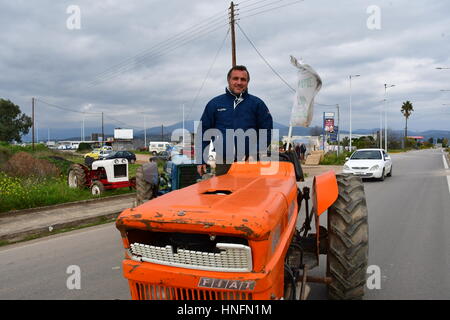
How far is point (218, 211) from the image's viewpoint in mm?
2461

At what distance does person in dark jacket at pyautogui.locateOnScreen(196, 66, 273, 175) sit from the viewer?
4492 mm

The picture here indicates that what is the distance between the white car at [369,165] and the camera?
1658 centimetres

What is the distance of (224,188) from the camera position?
325 centimetres

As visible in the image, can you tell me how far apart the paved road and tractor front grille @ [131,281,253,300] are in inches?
65.7

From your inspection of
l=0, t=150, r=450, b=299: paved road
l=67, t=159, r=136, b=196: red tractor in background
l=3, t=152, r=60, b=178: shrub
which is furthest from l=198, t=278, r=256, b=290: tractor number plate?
l=3, t=152, r=60, b=178: shrub

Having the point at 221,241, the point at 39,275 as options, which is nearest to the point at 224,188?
the point at 221,241

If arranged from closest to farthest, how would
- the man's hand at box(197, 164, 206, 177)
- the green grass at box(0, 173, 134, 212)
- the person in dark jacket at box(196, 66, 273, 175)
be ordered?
the person in dark jacket at box(196, 66, 273, 175), the man's hand at box(197, 164, 206, 177), the green grass at box(0, 173, 134, 212)

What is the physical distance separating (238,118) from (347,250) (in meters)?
1.91

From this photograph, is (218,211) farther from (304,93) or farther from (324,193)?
(304,93)

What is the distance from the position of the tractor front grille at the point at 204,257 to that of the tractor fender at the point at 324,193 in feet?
4.44

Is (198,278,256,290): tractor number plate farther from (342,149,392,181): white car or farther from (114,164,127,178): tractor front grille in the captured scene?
(342,149,392,181): white car

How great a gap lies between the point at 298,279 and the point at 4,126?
66.9m

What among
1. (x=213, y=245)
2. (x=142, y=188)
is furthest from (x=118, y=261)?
(x=213, y=245)

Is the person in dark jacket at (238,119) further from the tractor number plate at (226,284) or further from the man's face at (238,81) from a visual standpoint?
the tractor number plate at (226,284)
